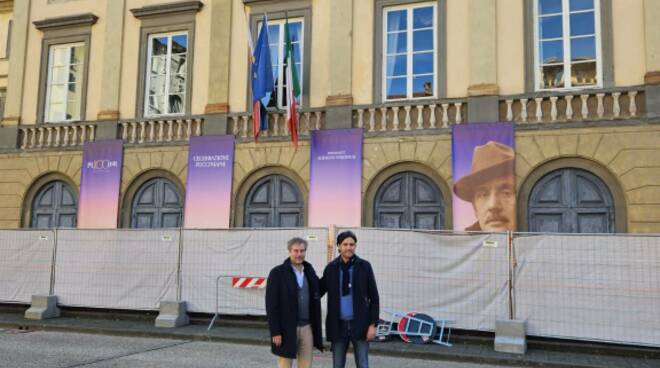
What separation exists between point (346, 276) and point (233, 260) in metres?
6.31

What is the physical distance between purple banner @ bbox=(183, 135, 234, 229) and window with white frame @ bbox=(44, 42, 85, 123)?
465 centimetres

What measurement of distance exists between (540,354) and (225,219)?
845 centimetres

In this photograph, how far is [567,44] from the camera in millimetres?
13430

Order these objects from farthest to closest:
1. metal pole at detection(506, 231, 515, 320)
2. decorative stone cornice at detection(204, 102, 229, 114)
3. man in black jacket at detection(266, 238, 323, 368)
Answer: decorative stone cornice at detection(204, 102, 229, 114) → metal pole at detection(506, 231, 515, 320) → man in black jacket at detection(266, 238, 323, 368)

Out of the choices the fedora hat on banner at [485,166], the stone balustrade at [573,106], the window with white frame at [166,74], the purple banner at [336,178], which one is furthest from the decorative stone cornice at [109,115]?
the stone balustrade at [573,106]

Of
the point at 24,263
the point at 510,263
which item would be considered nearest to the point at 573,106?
the point at 510,263

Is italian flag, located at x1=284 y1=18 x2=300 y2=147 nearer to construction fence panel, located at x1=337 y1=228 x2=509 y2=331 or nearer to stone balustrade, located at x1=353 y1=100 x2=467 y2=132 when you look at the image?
stone balustrade, located at x1=353 y1=100 x2=467 y2=132

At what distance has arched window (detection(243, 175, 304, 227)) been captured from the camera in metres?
15.1

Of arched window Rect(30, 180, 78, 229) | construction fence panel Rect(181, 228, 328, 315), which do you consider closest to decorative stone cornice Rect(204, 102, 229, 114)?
construction fence panel Rect(181, 228, 328, 315)

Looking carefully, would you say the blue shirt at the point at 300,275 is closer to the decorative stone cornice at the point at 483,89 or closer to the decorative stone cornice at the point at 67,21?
the decorative stone cornice at the point at 483,89

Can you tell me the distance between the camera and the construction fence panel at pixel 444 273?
33.3 ft

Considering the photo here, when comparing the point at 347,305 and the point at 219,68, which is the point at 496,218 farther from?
the point at 219,68

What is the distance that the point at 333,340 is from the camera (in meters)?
6.04

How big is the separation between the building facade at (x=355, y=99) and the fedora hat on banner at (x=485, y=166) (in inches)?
12.4
